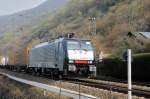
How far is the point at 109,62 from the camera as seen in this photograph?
46.1m

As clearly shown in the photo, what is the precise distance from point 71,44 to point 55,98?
13.3 meters

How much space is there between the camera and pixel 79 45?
3678 centimetres

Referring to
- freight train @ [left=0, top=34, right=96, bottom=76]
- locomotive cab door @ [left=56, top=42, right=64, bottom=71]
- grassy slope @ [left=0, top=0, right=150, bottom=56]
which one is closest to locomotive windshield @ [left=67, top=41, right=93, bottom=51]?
freight train @ [left=0, top=34, right=96, bottom=76]

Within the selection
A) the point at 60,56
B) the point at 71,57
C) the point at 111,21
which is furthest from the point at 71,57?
the point at 111,21

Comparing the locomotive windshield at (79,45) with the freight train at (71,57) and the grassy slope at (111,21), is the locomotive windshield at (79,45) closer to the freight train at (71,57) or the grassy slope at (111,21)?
the freight train at (71,57)

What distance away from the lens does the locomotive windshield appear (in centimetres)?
3625

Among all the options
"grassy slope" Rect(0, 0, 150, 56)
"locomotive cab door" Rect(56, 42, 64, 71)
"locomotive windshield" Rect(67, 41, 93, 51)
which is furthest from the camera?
"grassy slope" Rect(0, 0, 150, 56)

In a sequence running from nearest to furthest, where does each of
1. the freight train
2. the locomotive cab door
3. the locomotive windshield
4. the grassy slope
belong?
the freight train, the locomotive cab door, the locomotive windshield, the grassy slope

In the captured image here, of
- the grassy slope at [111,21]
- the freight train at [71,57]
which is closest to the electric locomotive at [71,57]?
the freight train at [71,57]

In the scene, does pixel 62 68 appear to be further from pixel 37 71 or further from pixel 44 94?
pixel 37 71

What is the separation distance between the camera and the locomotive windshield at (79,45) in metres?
36.2

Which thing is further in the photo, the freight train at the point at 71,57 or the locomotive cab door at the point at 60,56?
the locomotive cab door at the point at 60,56

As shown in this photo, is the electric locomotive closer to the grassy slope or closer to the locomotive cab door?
the locomotive cab door

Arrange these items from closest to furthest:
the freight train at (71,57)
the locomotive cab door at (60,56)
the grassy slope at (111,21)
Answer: the freight train at (71,57) < the locomotive cab door at (60,56) < the grassy slope at (111,21)
